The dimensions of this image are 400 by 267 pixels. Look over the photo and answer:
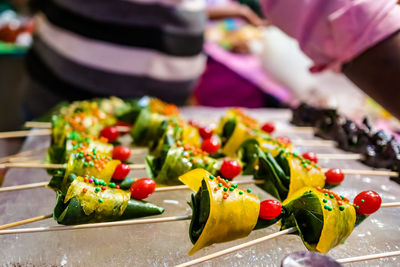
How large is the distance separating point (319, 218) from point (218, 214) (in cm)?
25

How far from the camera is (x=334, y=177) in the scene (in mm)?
1235

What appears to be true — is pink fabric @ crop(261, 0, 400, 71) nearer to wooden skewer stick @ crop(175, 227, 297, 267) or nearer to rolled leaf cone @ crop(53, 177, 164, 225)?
wooden skewer stick @ crop(175, 227, 297, 267)

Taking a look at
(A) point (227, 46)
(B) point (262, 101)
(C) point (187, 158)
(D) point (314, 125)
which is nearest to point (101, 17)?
(C) point (187, 158)

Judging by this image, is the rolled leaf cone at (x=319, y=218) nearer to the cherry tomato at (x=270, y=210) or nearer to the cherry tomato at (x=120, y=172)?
the cherry tomato at (x=270, y=210)

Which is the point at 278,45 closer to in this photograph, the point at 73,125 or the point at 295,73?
the point at 295,73

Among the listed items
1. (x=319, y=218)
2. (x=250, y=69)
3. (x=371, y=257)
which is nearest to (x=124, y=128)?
(x=319, y=218)

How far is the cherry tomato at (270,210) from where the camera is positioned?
0.96 meters

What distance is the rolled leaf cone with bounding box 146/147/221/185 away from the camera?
1.19m

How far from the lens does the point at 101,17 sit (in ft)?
5.90

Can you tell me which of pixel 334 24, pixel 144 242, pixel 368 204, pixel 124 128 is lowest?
pixel 124 128

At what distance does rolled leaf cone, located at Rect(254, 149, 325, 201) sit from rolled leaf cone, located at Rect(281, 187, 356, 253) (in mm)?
134

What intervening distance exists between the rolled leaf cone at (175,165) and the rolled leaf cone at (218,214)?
23cm

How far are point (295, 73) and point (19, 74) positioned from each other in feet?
8.31

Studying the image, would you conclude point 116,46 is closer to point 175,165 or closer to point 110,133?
point 110,133
